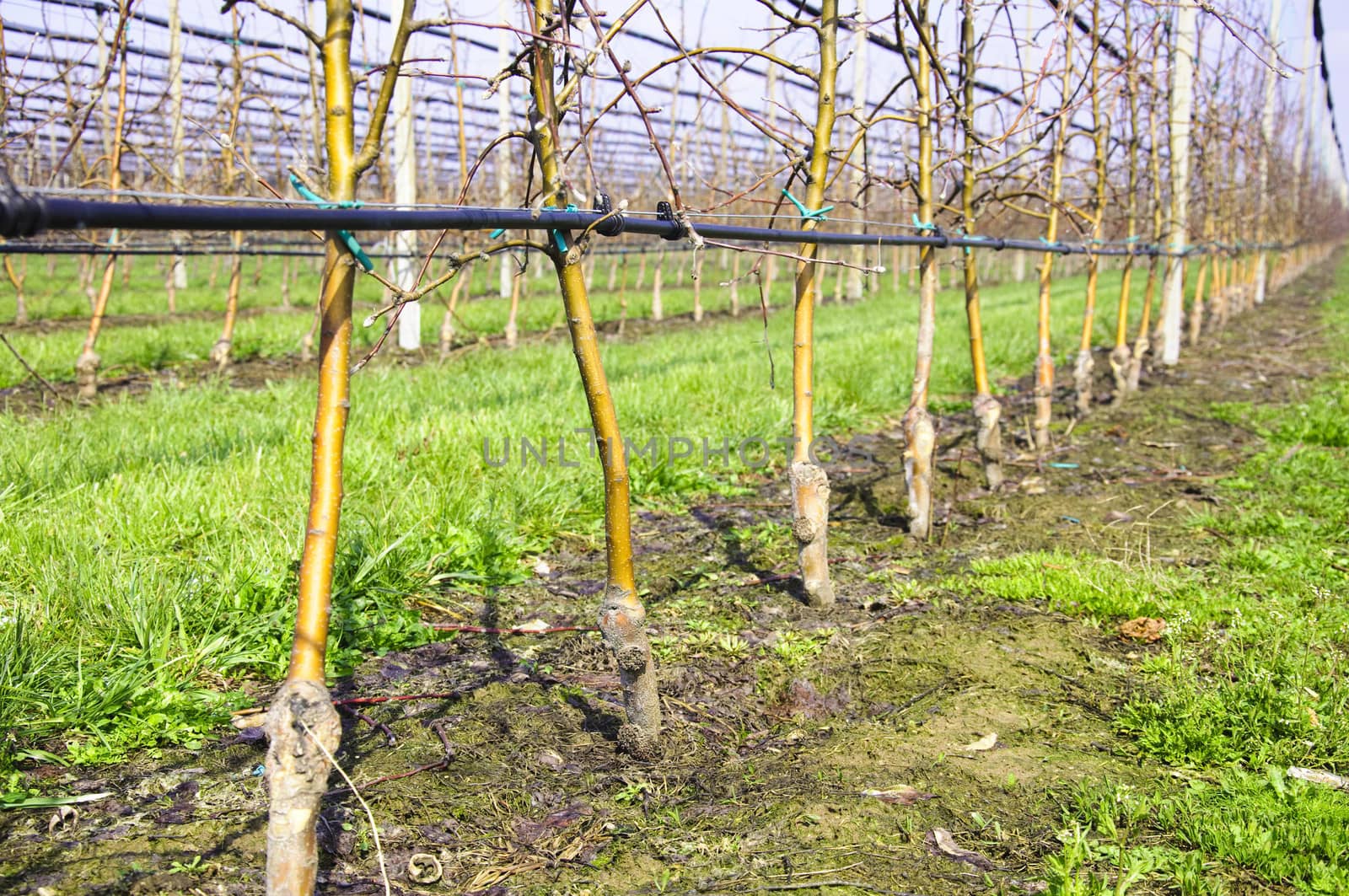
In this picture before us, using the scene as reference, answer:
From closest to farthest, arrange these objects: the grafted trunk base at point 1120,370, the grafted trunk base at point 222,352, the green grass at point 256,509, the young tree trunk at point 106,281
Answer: the green grass at point 256,509 → the young tree trunk at point 106,281 → the grafted trunk base at point 1120,370 → the grafted trunk base at point 222,352

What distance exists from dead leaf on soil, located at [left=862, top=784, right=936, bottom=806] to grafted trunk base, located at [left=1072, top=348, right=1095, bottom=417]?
15.8 feet

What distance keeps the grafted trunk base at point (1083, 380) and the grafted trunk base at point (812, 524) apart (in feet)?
12.5

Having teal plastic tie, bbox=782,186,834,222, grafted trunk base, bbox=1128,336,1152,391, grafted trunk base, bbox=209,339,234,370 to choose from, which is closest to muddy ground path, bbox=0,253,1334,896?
teal plastic tie, bbox=782,186,834,222

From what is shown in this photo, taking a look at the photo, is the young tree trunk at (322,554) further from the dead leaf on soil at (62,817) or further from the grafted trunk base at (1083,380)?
the grafted trunk base at (1083,380)

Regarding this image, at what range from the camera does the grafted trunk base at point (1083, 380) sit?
20.7ft

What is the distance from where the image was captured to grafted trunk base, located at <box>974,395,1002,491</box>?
14.9 ft

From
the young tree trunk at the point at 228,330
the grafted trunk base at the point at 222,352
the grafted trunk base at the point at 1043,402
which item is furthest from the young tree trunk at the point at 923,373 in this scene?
the grafted trunk base at the point at 222,352

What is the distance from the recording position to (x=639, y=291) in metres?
17.6

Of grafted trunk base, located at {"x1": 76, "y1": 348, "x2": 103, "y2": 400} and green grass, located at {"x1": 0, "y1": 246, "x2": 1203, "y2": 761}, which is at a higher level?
grafted trunk base, located at {"x1": 76, "y1": 348, "x2": 103, "y2": 400}

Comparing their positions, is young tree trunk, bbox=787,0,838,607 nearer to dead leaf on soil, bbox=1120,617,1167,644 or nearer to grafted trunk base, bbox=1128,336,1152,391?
dead leaf on soil, bbox=1120,617,1167,644

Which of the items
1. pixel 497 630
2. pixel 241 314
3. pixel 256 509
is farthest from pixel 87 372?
pixel 241 314

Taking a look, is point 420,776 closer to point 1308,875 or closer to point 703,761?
point 703,761

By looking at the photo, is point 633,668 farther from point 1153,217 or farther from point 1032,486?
point 1153,217

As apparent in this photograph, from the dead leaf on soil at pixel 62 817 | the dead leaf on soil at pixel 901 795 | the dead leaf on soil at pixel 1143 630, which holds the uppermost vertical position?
the dead leaf on soil at pixel 1143 630
